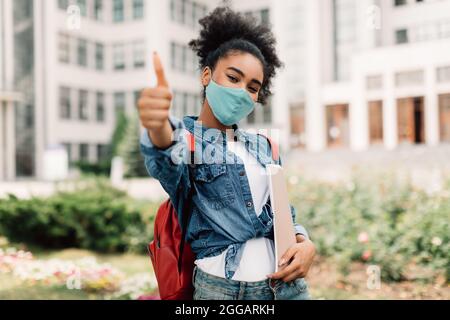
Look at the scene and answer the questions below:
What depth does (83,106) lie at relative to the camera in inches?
945

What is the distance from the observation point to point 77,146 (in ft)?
76.8

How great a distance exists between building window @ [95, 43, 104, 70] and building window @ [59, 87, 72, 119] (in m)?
2.28

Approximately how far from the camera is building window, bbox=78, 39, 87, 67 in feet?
76.4

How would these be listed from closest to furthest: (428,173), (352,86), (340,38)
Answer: (428,173) < (352,86) < (340,38)

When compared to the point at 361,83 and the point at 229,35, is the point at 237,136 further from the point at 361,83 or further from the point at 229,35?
the point at 361,83

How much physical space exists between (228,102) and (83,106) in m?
23.3

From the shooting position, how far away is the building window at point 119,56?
24.2 meters

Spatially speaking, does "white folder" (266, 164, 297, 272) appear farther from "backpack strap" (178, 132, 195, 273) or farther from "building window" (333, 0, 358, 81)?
"building window" (333, 0, 358, 81)

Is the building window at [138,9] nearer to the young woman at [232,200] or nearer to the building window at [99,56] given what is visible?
the building window at [99,56]

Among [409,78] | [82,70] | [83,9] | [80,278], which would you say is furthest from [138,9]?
[80,278]

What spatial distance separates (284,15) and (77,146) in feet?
38.6

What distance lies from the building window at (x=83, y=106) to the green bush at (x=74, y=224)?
17.9m
